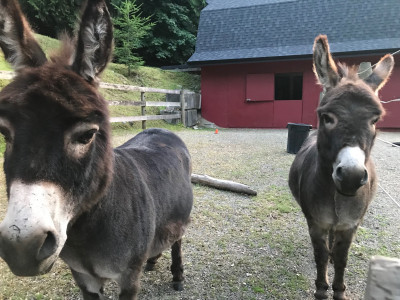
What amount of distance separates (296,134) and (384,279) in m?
8.03

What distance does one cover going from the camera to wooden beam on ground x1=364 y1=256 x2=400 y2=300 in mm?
643

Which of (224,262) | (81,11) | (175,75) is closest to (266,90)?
(175,75)

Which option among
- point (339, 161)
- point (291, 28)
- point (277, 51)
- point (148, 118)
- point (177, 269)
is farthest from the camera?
point (291, 28)

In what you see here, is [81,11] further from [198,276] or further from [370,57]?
[370,57]

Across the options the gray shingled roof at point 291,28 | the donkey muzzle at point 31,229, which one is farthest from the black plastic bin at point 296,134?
the donkey muzzle at point 31,229

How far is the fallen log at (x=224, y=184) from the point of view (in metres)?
5.24

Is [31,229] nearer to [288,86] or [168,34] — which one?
[288,86]

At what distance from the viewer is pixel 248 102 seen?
15727 mm

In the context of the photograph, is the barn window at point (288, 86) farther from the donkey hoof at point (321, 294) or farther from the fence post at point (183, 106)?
the donkey hoof at point (321, 294)

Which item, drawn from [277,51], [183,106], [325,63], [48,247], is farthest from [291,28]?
[48,247]

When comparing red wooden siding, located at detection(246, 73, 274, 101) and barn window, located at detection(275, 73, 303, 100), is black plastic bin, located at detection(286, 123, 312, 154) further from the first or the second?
barn window, located at detection(275, 73, 303, 100)

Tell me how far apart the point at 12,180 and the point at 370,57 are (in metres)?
16.3

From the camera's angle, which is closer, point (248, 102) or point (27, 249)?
point (27, 249)

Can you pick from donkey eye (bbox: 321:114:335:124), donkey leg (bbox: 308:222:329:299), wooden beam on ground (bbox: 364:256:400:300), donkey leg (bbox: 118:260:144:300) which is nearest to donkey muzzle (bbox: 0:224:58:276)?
donkey leg (bbox: 118:260:144:300)
